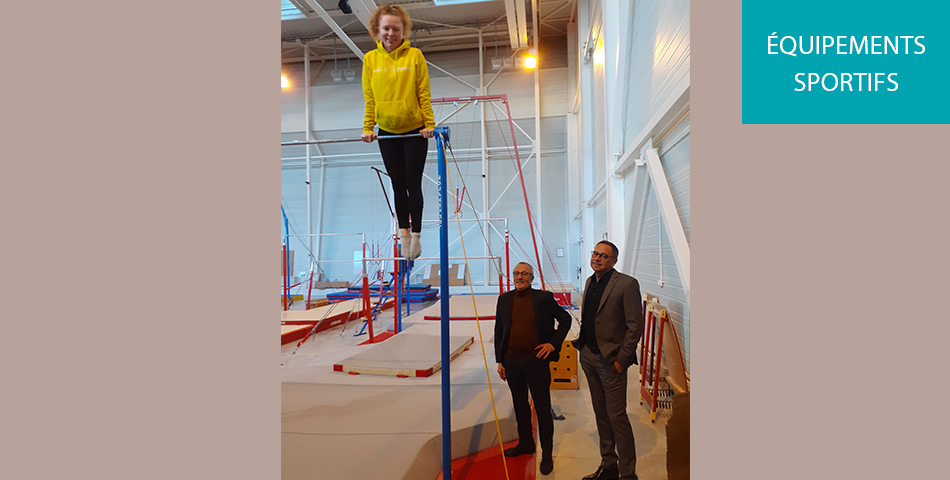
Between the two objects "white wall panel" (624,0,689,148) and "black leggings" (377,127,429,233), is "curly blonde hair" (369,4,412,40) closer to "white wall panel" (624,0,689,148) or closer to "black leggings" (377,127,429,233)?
"black leggings" (377,127,429,233)

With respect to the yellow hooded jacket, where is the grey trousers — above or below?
below

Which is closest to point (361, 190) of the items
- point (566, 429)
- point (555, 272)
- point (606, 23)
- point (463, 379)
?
point (555, 272)

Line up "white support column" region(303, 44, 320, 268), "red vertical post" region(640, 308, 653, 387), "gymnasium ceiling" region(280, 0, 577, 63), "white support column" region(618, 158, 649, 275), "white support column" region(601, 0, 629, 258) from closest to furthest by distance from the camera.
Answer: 1. "red vertical post" region(640, 308, 653, 387)
2. "white support column" region(618, 158, 649, 275)
3. "white support column" region(601, 0, 629, 258)
4. "gymnasium ceiling" region(280, 0, 577, 63)
5. "white support column" region(303, 44, 320, 268)

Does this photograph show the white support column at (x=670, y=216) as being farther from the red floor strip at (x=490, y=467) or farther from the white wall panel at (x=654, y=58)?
the red floor strip at (x=490, y=467)

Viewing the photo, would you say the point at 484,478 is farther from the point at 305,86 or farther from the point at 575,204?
the point at 305,86

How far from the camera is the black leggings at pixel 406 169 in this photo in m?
2.74

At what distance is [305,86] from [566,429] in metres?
12.6

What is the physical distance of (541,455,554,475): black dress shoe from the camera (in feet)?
8.94

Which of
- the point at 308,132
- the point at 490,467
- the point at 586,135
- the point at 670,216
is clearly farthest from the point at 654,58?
the point at 308,132

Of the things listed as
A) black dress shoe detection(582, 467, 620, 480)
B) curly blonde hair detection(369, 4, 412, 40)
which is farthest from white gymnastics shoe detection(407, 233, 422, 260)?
black dress shoe detection(582, 467, 620, 480)

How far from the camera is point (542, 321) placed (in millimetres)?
2805

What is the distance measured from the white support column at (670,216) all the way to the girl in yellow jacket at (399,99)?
6.58ft

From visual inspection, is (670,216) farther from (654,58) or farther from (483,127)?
(483,127)

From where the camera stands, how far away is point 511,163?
1226cm
